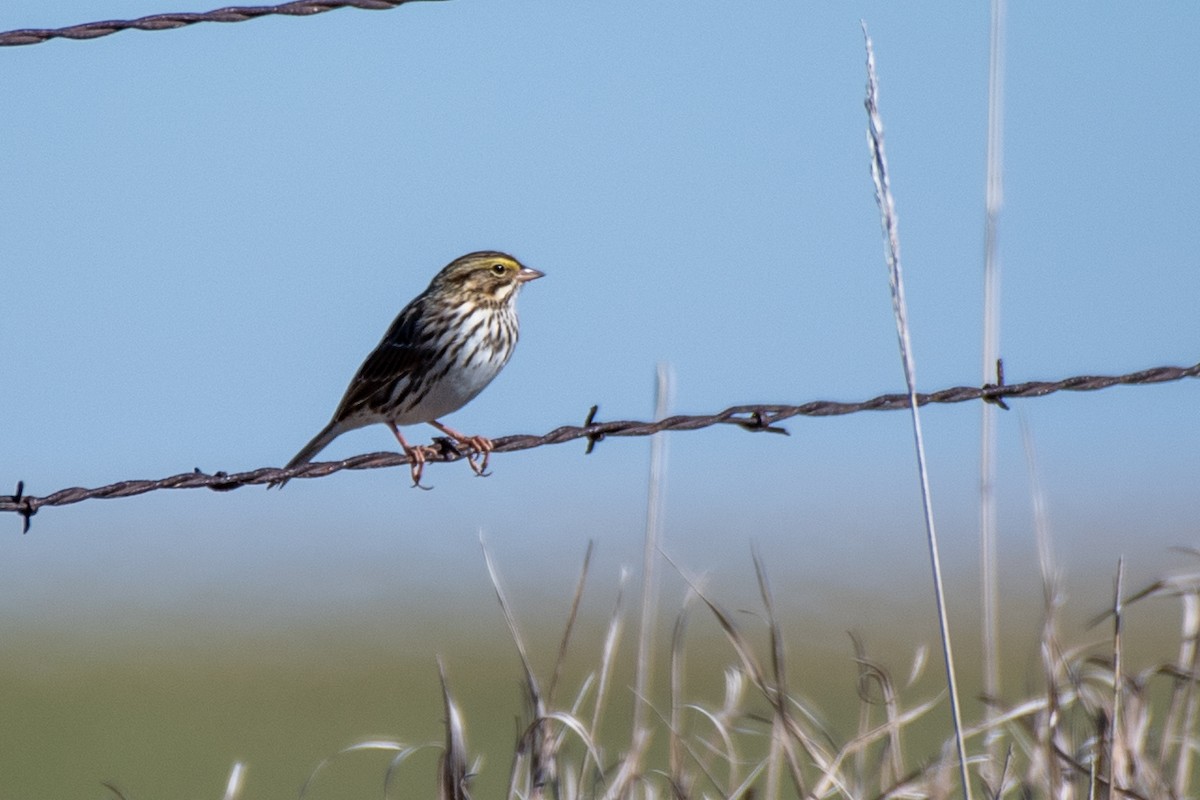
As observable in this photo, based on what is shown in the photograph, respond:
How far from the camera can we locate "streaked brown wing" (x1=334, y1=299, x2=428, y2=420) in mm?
8055

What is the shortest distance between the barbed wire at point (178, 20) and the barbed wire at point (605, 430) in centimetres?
103

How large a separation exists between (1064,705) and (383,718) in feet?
52.4

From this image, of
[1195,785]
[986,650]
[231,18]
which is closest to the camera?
[231,18]

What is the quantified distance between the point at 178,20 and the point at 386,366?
3.88 meters

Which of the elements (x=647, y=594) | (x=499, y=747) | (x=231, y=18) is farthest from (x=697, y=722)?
(x=499, y=747)

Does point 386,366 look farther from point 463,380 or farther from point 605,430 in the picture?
point 605,430

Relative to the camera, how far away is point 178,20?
4332mm

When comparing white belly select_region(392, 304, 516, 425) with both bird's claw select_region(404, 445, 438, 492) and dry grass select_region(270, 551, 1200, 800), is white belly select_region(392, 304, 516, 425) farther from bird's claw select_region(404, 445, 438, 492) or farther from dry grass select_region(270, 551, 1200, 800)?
dry grass select_region(270, 551, 1200, 800)

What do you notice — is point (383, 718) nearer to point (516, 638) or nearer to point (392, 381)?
point (392, 381)

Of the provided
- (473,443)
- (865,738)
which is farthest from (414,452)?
(865,738)

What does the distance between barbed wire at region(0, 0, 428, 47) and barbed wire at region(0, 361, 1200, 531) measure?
1029 millimetres

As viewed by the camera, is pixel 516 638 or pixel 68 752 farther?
pixel 68 752

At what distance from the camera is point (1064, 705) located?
15.6ft

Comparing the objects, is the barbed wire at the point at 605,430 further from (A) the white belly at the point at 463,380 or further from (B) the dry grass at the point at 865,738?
(A) the white belly at the point at 463,380
